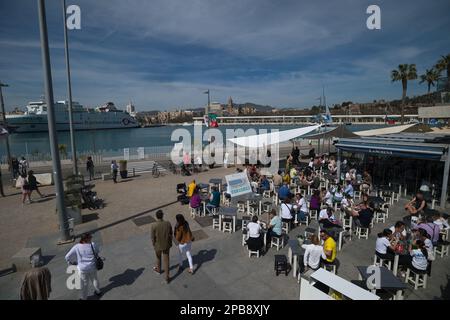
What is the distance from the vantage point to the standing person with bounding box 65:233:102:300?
4863mm

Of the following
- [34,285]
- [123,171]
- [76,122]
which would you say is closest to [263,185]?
[34,285]

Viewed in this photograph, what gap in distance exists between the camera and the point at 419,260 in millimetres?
5430

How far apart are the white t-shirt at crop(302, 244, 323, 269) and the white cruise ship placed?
94.4m

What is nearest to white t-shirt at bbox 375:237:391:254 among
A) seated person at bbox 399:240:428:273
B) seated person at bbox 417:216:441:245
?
seated person at bbox 399:240:428:273

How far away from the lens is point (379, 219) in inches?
362

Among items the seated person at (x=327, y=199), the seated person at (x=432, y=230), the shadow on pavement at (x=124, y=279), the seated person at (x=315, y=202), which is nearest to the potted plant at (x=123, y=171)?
the shadow on pavement at (x=124, y=279)

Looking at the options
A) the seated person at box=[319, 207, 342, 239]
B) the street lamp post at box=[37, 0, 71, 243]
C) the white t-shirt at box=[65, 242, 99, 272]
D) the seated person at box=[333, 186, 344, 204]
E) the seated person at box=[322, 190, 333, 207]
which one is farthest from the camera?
the seated person at box=[333, 186, 344, 204]

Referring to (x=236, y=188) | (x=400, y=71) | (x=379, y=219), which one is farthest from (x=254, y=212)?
(x=400, y=71)

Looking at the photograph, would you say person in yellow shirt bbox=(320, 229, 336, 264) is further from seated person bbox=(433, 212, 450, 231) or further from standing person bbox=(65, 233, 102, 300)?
standing person bbox=(65, 233, 102, 300)

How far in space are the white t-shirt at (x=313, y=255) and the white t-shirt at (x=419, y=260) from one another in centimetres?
190

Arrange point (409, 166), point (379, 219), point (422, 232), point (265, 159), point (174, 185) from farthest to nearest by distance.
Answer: point (265, 159), point (174, 185), point (409, 166), point (379, 219), point (422, 232)

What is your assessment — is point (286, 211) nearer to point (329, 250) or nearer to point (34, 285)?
point (329, 250)

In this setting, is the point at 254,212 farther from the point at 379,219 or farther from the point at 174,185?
the point at 174,185
